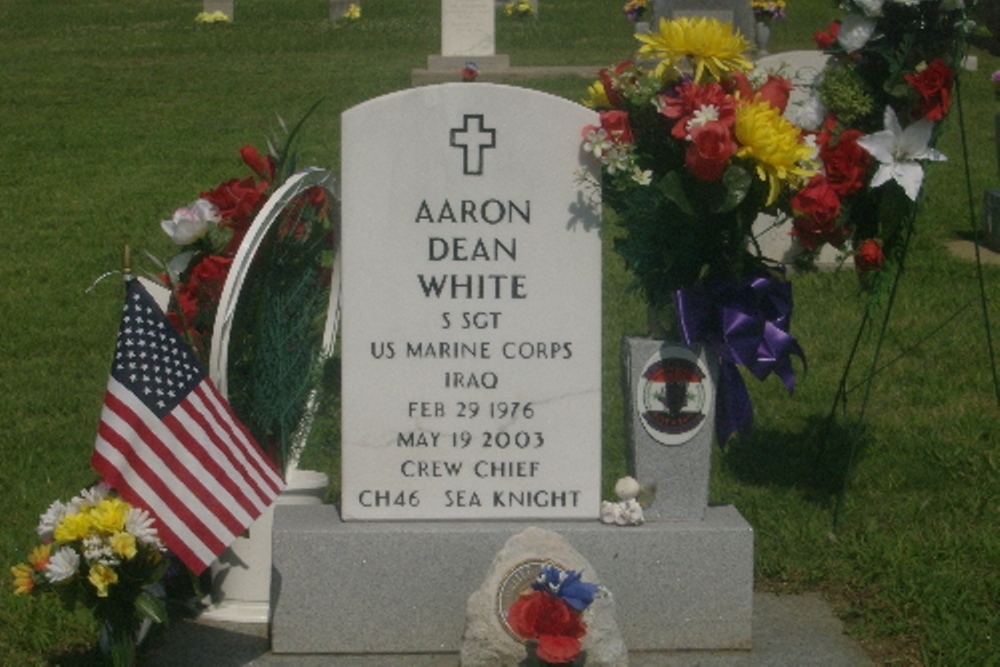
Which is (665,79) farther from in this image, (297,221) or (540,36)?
(540,36)

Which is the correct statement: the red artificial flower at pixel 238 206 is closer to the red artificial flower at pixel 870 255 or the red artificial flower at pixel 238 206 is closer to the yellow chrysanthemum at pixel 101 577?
the yellow chrysanthemum at pixel 101 577

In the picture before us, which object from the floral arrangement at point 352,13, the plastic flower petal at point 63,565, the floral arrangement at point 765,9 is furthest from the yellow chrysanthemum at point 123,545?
the floral arrangement at point 352,13

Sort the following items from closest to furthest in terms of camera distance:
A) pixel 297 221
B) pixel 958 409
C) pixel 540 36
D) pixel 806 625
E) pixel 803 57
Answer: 1. pixel 806 625
2. pixel 297 221
3. pixel 958 409
4. pixel 803 57
5. pixel 540 36

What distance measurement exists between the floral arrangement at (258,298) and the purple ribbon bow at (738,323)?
4.21ft

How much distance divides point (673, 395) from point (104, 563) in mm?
1727

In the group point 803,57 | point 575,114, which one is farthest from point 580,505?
point 803,57

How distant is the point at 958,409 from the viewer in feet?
25.1

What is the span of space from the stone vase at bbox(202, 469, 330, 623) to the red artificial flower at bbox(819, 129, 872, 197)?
195 centimetres

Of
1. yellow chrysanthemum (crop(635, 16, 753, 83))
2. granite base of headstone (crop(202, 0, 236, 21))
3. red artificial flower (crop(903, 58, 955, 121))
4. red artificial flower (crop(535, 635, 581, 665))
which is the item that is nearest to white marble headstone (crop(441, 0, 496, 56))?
granite base of headstone (crop(202, 0, 236, 21))

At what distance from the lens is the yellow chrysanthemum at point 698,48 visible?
16.5ft

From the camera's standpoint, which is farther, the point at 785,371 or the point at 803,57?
the point at 803,57

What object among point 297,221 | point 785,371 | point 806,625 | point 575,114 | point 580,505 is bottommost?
point 806,625

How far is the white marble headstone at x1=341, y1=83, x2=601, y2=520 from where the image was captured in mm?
5051

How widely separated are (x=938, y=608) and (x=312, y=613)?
194 centimetres
